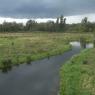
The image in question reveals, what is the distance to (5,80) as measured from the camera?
124 feet

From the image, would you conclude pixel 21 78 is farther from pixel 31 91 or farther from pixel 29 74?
pixel 31 91

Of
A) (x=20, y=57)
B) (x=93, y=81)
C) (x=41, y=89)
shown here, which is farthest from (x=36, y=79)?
(x=20, y=57)

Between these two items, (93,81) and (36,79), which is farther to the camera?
(36,79)

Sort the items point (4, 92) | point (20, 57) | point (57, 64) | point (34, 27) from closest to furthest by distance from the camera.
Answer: point (4, 92) < point (57, 64) < point (20, 57) < point (34, 27)

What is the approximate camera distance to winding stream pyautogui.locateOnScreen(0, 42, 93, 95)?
106 feet

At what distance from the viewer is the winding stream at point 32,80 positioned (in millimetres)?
32322

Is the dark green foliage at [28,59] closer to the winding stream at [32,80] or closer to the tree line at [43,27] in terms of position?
the winding stream at [32,80]

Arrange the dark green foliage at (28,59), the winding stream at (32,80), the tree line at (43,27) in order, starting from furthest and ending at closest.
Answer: the tree line at (43,27) < the dark green foliage at (28,59) < the winding stream at (32,80)

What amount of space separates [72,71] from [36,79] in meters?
6.00

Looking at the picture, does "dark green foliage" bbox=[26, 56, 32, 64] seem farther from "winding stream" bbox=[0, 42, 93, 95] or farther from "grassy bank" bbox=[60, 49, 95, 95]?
"grassy bank" bbox=[60, 49, 95, 95]

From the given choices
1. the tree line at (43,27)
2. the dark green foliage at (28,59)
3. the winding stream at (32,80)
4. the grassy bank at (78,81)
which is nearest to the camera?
the grassy bank at (78,81)

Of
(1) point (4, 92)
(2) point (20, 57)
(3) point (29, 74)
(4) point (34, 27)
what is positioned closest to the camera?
(1) point (4, 92)

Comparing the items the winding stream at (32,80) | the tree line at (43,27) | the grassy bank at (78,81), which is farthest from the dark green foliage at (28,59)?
the tree line at (43,27)

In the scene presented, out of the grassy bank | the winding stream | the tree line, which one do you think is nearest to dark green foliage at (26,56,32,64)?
the winding stream
